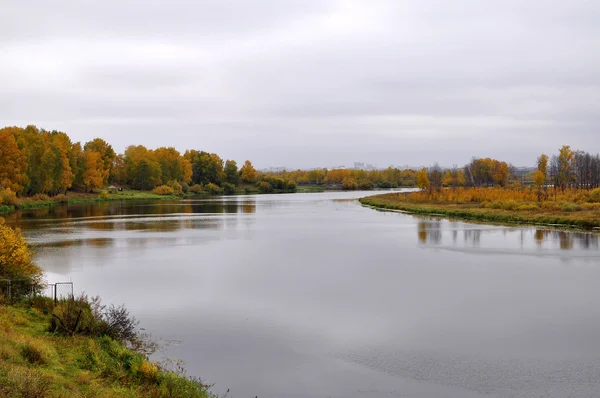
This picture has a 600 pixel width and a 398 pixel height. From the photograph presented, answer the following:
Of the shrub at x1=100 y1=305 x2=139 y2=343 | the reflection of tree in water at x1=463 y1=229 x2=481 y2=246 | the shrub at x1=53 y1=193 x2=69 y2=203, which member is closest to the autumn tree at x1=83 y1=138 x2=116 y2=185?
the shrub at x1=53 y1=193 x2=69 y2=203

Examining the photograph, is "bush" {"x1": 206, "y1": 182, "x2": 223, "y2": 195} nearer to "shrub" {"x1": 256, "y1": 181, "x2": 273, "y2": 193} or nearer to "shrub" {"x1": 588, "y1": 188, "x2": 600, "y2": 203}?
"shrub" {"x1": 256, "y1": 181, "x2": 273, "y2": 193}

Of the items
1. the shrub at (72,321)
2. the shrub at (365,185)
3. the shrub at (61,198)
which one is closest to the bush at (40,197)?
the shrub at (61,198)

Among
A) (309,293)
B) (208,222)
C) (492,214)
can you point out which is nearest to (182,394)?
(309,293)

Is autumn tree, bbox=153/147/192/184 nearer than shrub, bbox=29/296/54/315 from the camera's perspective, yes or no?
No

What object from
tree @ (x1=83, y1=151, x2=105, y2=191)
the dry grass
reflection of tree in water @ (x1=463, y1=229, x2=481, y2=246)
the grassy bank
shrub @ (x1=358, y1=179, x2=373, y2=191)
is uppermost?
tree @ (x1=83, y1=151, x2=105, y2=191)

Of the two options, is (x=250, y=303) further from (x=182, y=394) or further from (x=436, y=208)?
(x=436, y=208)

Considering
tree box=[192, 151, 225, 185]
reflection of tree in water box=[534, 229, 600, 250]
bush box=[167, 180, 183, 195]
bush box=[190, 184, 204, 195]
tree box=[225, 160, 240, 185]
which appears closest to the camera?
reflection of tree in water box=[534, 229, 600, 250]

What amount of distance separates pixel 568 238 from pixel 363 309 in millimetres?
22224

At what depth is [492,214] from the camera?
46656mm

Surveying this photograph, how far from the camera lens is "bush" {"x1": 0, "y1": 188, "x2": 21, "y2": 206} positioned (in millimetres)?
59062

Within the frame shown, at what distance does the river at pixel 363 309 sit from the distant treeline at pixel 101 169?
37.5 metres

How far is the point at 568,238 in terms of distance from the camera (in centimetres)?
3250

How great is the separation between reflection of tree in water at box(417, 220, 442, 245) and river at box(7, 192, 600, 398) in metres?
0.76

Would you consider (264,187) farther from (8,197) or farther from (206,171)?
(8,197)
